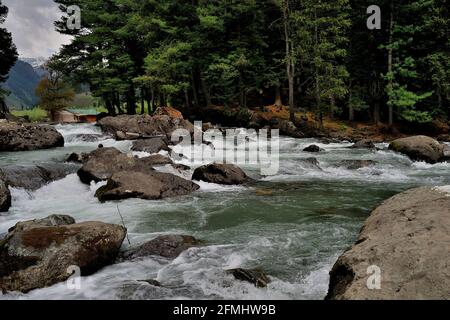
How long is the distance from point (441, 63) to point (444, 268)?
26197 mm

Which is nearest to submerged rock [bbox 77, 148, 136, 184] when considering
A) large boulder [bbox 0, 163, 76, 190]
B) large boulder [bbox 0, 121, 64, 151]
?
large boulder [bbox 0, 163, 76, 190]

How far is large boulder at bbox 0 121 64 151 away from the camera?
20125mm

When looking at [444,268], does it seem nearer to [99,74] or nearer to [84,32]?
[99,74]

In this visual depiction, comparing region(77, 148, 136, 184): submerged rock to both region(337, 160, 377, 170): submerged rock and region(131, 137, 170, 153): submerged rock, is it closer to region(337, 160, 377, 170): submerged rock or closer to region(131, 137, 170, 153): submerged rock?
region(131, 137, 170, 153): submerged rock

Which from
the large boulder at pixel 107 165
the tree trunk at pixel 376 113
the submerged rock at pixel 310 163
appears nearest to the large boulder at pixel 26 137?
the large boulder at pixel 107 165

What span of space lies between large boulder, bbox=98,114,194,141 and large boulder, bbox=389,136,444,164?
12.1 meters

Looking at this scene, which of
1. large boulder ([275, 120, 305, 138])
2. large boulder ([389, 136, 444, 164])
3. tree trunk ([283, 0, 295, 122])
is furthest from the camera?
tree trunk ([283, 0, 295, 122])

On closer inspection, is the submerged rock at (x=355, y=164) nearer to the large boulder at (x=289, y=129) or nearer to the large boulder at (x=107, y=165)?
the large boulder at (x=107, y=165)

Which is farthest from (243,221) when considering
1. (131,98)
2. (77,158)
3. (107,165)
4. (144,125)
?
(131,98)

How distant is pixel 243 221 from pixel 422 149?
12084mm

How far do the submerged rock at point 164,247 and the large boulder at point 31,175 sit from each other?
6.55m

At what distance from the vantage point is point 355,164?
1616cm
